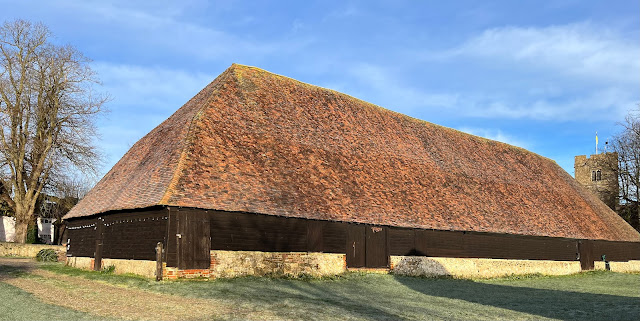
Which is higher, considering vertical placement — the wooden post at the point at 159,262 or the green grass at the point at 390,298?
the wooden post at the point at 159,262

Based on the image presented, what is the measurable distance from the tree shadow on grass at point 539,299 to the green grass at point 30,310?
11.5m

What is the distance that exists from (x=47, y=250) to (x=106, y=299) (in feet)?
68.3

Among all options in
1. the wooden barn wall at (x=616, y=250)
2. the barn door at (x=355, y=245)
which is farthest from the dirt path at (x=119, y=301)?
the wooden barn wall at (x=616, y=250)

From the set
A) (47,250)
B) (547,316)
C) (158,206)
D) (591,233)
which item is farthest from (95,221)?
(591,233)

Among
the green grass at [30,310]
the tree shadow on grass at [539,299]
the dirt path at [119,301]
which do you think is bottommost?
the tree shadow on grass at [539,299]

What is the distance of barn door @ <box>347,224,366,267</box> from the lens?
21969 millimetres

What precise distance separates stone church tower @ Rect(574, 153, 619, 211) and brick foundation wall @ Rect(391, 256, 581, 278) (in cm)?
2379

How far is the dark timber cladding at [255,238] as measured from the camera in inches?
703

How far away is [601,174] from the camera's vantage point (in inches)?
2361

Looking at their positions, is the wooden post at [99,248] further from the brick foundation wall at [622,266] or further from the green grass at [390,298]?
the brick foundation wall at [622,266]

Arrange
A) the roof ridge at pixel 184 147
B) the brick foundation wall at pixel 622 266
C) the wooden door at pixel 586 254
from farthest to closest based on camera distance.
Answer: the brick foundation wall at pixel 622 266
the wooden door at pixel 586 254
the roof ridge at pixel 184 147

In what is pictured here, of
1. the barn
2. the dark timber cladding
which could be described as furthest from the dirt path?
the barn

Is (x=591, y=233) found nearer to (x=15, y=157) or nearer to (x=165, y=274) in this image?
(x=165, y=274)

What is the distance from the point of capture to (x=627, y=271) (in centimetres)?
3900
